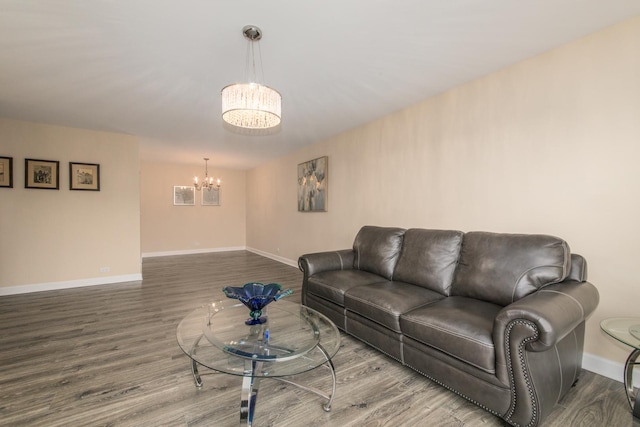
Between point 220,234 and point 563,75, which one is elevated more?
point 563,75

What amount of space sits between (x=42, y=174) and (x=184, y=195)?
11.3ft

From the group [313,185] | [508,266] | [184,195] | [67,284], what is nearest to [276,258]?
[313,185]

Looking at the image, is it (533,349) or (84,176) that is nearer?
(533,349)

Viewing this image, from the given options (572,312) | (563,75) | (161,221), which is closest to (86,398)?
(572,312)

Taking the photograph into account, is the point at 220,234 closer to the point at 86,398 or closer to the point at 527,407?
the point at 86,398

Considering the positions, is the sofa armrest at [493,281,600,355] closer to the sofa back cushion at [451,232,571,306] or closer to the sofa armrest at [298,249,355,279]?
the sofa back cushion at [451,232,571,306]

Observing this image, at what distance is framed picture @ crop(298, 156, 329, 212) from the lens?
4727 mm

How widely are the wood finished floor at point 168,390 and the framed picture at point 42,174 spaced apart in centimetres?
208

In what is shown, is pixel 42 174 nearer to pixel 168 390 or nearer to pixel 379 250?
pixel 168 390

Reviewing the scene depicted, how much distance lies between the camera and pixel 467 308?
190cm

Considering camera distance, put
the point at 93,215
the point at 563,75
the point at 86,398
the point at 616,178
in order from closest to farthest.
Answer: the point at 86,398 < the point at 616,178 < the point at 563,75 < the point at 93,215

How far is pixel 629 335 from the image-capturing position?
1.47 meters

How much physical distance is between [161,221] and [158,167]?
143 centimetres

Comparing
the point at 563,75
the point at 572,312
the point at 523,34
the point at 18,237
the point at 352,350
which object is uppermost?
the point at 523,34
